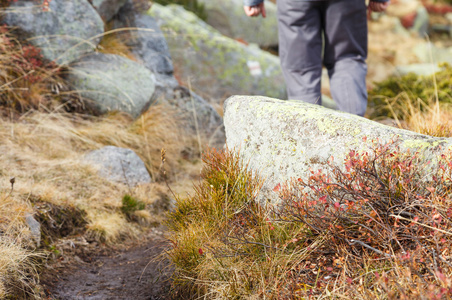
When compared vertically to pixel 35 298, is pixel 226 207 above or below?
above

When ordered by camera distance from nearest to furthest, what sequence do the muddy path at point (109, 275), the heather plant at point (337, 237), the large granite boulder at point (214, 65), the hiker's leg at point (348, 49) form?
the heather plant at point (337, 237) < the muddy path at point (109, 275) < the hiker's leg at point (348, 49) < the large granite boulder at point (214, 65)

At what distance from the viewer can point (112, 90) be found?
5062 mm

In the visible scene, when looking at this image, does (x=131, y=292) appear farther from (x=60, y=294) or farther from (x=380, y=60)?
(x=380, y=60)

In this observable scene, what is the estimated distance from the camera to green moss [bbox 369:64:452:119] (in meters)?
5.57

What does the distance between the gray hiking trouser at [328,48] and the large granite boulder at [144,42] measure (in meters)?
3.00

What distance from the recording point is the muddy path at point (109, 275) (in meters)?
2.54

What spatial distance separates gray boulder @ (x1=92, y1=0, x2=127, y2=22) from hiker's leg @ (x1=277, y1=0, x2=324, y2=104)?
3369 mm

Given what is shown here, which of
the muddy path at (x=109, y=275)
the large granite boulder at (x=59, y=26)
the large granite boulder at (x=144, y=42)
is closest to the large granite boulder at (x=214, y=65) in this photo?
the large granite boulder at (x=144, y=42)

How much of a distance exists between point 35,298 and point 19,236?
1.59ft

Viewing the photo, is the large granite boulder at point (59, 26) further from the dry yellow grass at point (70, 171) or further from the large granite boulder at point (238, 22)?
the large granite boulder at point (238, 22)

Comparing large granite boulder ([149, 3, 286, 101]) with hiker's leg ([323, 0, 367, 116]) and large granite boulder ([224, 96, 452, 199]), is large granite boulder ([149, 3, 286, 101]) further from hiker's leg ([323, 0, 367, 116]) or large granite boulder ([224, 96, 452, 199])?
large granite boulder ([224, 96, 452, 199])

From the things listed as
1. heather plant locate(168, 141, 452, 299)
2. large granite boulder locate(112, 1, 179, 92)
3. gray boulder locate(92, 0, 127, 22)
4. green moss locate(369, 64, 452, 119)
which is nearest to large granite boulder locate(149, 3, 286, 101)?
large granite boulder locate(112, 1, 179, 92)

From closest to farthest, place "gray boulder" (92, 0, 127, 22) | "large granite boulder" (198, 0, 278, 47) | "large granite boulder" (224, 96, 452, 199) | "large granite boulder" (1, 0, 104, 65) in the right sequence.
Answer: "large granite boulder" (224, 96, 452, 199), "large granite boulder" (1, 0, 104, 65), "gray boulder" (92, 0, 127, 22), "large granite boulder" (198, 0, 278, 47)

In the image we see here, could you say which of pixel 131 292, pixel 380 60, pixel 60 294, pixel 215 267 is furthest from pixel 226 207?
pixel 380 60
